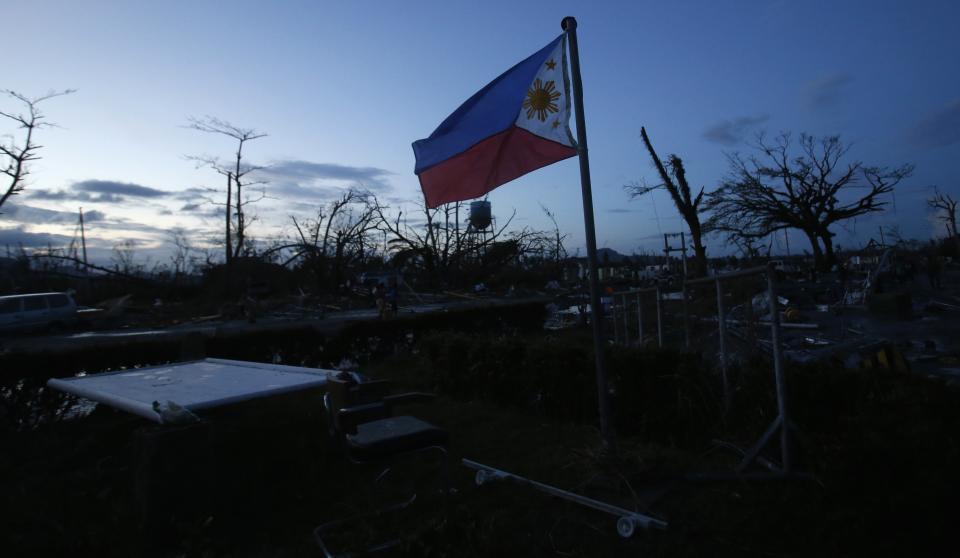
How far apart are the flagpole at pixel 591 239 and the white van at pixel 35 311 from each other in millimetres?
25293

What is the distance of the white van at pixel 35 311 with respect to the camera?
71.3ft

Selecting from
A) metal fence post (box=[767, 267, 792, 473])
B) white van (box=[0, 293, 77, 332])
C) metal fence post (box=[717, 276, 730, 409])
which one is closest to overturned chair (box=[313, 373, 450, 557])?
metal fence post (box=[767, 267, 792, 473])

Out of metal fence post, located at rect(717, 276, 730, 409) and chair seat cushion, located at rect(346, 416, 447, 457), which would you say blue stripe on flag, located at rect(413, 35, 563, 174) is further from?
chair seat cushion, located at rect(346, 416, 447, 457)

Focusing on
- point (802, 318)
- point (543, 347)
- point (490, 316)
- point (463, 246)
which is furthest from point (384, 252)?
point (543, 347)

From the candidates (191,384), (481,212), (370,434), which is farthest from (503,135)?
(481,212)

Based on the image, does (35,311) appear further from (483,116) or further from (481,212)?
(483,116)

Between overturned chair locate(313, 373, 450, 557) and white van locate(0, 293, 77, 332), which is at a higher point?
white van locate(0, 293, 77, 332)

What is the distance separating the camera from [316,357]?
10875 millimetres

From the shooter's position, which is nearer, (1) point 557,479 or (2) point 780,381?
(2) point 780,381

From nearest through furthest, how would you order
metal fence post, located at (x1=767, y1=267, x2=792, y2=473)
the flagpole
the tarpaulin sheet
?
metal fence post, located at (x1=767, y1=267, x2=792, y2=473) < the flagpole < the tarpaulin sheet

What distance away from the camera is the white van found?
21.7 metres

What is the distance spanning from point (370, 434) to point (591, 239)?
210 cm

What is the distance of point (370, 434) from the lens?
3.56 metres

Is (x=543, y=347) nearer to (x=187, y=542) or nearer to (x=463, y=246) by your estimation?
(x=187, y=542)
